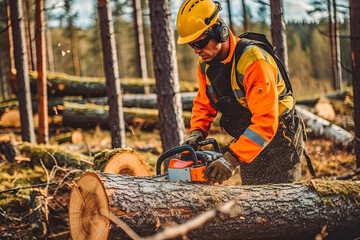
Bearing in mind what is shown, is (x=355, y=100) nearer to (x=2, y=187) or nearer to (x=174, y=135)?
(x=174, y=135)

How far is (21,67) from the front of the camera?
304 inches

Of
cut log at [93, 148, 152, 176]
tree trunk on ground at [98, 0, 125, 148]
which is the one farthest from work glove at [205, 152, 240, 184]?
tree trunk on ground at [98, 0, 125, 148]

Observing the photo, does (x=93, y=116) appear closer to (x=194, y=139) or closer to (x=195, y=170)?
(x=194, y=139)

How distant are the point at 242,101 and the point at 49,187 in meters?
3.36

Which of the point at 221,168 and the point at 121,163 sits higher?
the point at 221,168

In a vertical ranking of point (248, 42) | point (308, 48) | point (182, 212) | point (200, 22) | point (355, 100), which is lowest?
point (182, 212)

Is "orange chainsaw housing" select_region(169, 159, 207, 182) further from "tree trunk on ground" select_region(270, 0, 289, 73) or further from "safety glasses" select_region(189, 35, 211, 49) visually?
"tree trunk on ground" select_region(270, 0, 289, 73)

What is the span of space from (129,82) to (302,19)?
128 ft

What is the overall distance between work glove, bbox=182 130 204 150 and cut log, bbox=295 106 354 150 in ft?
15.7

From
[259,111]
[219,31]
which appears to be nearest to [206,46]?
[219,31]

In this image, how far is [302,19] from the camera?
45.2 meters

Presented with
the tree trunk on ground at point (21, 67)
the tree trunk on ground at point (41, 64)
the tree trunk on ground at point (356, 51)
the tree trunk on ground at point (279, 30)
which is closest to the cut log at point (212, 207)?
the tree trunk on ground at point (356, 51)

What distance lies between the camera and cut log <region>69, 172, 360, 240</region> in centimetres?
284

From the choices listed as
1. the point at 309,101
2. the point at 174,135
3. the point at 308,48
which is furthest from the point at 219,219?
the point at 308,48
